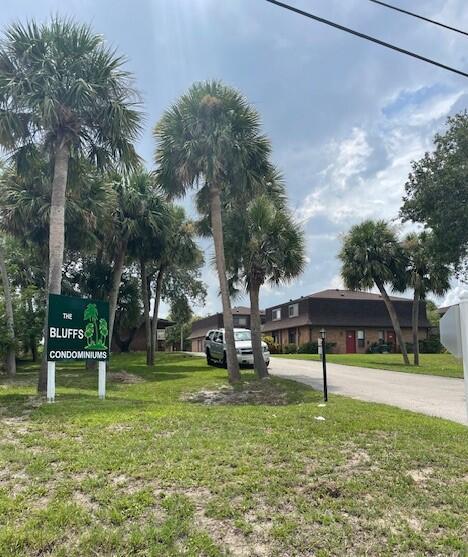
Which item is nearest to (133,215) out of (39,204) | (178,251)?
(39,204)

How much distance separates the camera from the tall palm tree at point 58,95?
36.9ft

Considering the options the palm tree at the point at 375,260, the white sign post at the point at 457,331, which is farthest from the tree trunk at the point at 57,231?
the palm tree at the point at 375,260

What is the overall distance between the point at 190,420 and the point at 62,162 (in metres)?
7.84

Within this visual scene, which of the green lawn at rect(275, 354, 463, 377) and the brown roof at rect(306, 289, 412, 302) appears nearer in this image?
the green lawn at rect(275, 354, 463, 377)

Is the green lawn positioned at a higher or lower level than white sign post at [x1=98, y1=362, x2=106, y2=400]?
lower

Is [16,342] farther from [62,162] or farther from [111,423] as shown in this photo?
[111,423]

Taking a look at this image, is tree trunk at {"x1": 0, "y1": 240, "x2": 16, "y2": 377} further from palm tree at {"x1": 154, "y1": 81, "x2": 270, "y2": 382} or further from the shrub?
the shrub

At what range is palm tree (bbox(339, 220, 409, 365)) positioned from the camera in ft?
87.9

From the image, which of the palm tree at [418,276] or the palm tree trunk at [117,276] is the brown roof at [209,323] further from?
the palm tree trunk at [117,276]

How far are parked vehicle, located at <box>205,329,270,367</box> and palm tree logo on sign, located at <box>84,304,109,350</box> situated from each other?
797 centimetres

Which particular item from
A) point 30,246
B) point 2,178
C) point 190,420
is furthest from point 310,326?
point 190,420

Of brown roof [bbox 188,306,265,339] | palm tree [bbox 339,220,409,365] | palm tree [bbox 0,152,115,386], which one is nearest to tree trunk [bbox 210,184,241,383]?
palm tree [bbox 0,152,115,386]

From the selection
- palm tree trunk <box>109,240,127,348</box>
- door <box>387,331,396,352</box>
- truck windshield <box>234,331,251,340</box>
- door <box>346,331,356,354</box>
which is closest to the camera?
palm tree trunk <box>109,240,127,348</box>

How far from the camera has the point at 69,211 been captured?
17.4 metres
